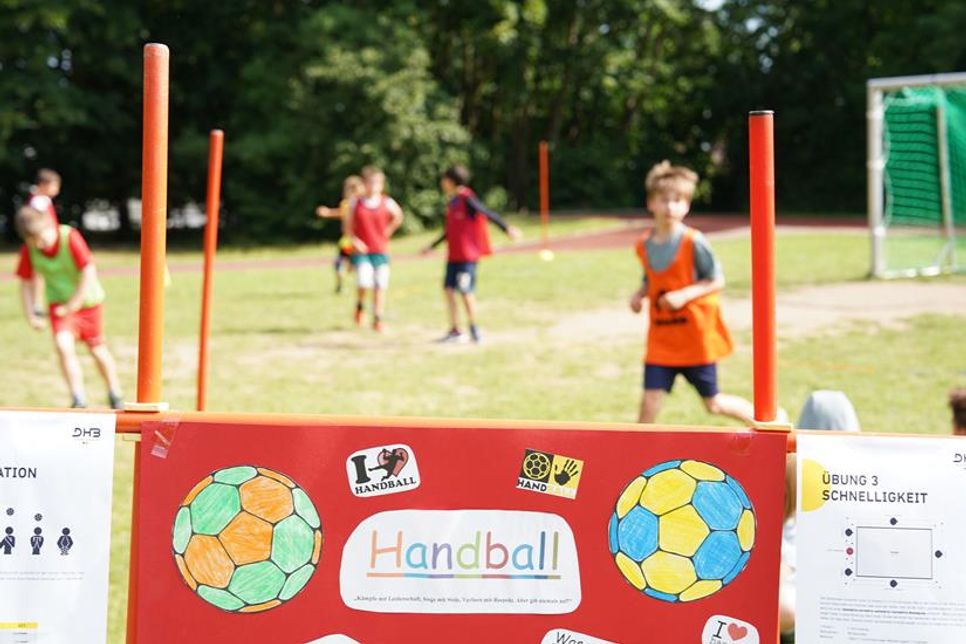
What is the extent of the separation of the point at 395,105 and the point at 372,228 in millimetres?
18331

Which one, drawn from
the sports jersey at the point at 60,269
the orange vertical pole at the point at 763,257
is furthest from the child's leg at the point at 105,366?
the orange vertical pole at the point at 763,257

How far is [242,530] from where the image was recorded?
95.5 inches

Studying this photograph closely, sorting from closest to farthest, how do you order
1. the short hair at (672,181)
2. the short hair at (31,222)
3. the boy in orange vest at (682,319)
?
the short hair at (672,181)
the boy in orange vest at (682,319)
the short hair at (31,222)

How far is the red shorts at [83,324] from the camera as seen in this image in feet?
25.5

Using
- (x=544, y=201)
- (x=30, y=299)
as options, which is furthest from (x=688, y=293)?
(x=544, y=201)

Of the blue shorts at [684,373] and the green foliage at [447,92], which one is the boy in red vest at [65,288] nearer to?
the blue shorts at [684,373]

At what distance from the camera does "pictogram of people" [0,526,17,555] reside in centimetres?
238

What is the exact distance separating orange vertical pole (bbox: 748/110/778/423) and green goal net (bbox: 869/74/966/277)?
14.5 meters

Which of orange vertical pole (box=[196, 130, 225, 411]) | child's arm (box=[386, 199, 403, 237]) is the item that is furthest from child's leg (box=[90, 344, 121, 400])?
child's arm (box=[386, 199, 403, 237])

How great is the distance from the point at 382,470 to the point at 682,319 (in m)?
3.76

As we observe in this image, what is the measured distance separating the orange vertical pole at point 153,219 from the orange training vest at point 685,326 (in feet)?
12.4

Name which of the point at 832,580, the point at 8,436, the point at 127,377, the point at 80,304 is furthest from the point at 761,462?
the point at 127,377

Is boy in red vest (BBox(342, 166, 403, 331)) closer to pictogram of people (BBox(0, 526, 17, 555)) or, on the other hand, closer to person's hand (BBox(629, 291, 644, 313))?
person's hand (BBox(629, 291, 644, 313))

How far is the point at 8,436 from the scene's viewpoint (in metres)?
2.38
